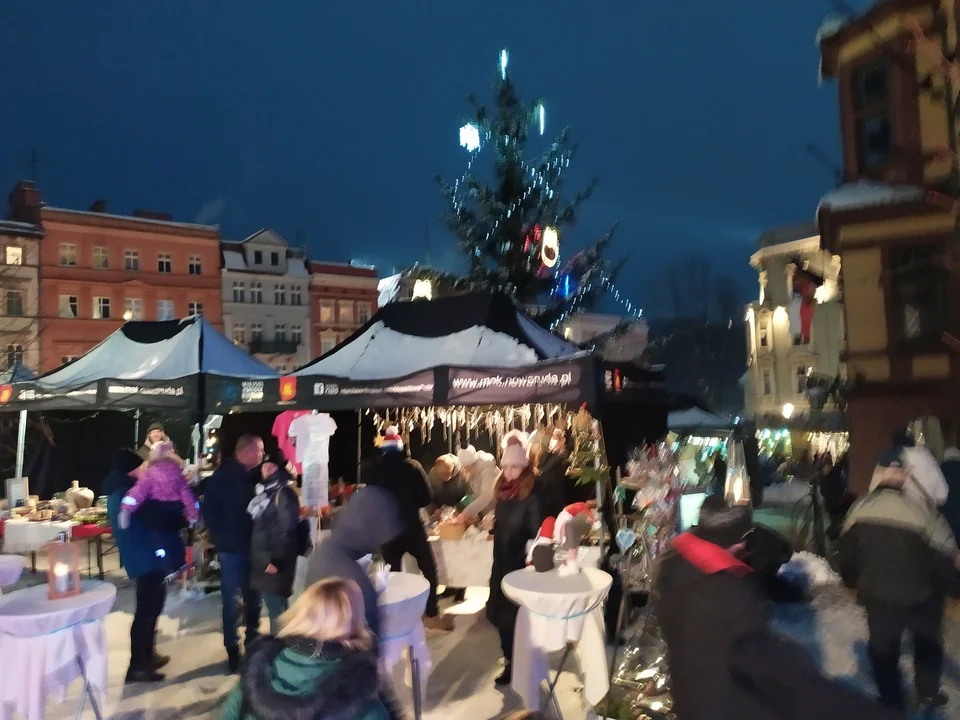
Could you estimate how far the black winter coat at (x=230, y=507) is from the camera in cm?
525

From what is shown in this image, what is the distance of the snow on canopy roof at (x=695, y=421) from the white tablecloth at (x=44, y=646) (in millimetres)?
9039

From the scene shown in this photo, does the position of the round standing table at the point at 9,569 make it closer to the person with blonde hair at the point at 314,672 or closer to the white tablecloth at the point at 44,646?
the white tablecloth at the point at 44,646

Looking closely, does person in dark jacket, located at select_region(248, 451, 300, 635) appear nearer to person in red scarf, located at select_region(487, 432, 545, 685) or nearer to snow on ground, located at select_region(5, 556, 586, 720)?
snow on ground, located at select_region(5, 556, 586, 720)

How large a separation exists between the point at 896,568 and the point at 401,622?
2.79 metres

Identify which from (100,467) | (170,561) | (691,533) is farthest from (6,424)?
(691,533)

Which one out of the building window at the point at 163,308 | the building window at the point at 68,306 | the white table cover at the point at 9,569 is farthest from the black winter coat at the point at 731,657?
the building window at the point at 163,308

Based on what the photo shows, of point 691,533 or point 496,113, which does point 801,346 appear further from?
point 691,533

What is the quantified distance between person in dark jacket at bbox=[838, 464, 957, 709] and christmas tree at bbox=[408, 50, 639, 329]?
41.2ft

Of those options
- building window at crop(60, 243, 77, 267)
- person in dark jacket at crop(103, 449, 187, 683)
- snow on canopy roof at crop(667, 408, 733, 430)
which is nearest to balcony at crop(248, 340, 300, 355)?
building window at crop(60, 243, 77, 267)

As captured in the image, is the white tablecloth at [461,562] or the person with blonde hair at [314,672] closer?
the person with blonde hair at [314,672]

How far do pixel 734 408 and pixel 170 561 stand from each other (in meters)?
41.3

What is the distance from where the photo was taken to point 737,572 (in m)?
2.38

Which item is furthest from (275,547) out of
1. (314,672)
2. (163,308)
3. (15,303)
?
(163,308)

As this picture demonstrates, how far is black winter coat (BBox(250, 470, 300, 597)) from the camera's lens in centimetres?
502
